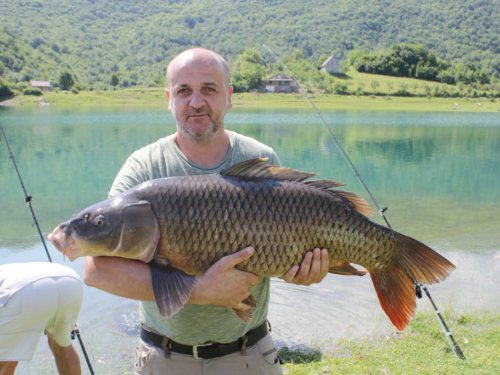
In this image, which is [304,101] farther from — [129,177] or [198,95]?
[129,177]

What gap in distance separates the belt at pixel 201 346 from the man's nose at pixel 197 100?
45.6 inches

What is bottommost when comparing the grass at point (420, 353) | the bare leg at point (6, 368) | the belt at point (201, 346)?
the grass at point (420, 353)

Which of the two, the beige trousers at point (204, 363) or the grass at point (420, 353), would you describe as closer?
the beige trousers at point (204, 363)

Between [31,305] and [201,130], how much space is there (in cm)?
129

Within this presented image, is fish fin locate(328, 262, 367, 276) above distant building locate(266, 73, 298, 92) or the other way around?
above

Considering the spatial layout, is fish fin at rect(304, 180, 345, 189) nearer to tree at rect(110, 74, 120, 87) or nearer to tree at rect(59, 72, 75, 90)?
tree at rect(59, 72, 75, 90)

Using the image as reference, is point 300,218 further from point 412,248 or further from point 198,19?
point 198,19

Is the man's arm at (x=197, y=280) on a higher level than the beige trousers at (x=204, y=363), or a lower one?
higher

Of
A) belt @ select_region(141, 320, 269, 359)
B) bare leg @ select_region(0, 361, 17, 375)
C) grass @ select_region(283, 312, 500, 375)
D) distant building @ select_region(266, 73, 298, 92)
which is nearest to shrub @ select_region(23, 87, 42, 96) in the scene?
distant building @ select_region(266, 73, 298, 92)

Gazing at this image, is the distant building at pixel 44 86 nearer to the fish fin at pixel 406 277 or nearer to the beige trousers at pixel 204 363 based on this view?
the beige trousers at pixel 204 363

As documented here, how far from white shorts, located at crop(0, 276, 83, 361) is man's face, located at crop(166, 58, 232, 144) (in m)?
1.13

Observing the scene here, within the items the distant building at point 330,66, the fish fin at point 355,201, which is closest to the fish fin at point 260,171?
the fish fin at point 355,201

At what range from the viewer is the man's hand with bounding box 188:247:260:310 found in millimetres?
2049

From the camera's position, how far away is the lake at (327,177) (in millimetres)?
5496
